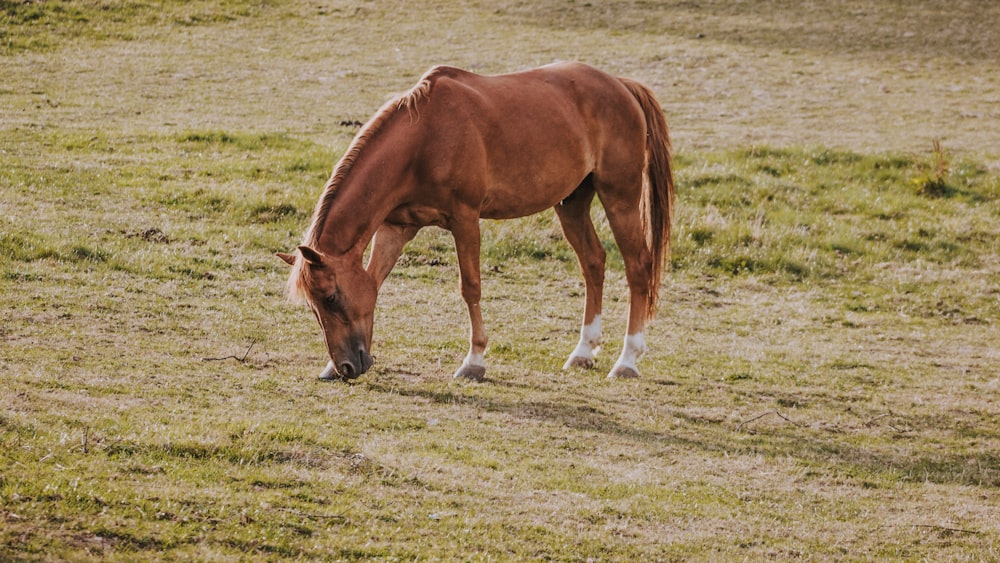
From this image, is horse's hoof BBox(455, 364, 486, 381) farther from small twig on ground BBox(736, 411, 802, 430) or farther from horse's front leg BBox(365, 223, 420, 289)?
small twig on ground BBox(736, 411, 802, 430)

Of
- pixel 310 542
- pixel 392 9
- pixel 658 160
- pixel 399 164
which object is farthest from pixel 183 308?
pixel 392 9

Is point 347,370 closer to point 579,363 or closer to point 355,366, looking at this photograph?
point 355,366

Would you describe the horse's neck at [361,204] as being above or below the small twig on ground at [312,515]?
above

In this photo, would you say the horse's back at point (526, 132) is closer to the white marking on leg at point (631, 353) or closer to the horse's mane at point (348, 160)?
the horse's mane at point (348, 160)

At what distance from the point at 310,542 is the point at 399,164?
3.63m

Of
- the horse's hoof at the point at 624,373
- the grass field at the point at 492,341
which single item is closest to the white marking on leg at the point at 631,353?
the horse's hoof at the point at 624,373

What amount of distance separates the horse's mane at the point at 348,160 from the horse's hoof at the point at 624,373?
2.78 metres

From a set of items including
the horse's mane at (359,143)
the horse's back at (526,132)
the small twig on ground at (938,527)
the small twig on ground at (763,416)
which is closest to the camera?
the small twig on ground at (938,527)

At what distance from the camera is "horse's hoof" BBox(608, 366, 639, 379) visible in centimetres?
894

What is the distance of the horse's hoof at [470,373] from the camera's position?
27.3 ft

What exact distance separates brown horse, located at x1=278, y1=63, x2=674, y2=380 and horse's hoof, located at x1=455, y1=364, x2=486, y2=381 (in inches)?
0.5

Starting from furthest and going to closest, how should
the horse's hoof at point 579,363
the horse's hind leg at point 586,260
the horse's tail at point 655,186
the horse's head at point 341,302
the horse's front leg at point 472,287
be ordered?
the horse's tail at point 655,186 < the horse's hind leg at point 586,260 < the horse's hoof at point 579,363 < the horse's front leg at point 472,287 < the horse's head at point 341,302

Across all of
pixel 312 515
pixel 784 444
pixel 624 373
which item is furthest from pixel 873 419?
pixel 312 515

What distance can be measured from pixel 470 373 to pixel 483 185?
1.51 metres
